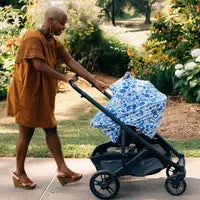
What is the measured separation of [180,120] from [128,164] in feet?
11.2

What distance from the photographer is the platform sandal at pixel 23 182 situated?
4.26 m

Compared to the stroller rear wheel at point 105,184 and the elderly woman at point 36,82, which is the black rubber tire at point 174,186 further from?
the elderly woman at point 36,82

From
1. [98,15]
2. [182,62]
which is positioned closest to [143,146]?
[182,62]

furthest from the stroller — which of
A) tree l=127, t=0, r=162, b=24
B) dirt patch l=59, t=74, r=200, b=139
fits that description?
tree l=127, t=0, r=162, b=24

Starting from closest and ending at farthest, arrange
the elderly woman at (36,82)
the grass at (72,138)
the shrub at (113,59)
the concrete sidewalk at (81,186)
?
the elderly woman at (36,82) → the concrete sidewalk at (81,186) → the grass at (72,138) → the shrub at (113,59)

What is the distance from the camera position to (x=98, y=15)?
12172 mm

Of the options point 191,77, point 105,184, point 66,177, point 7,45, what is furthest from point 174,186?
point 7,45

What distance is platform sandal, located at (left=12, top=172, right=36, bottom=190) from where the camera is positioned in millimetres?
4258

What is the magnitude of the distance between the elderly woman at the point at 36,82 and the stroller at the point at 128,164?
275 mm

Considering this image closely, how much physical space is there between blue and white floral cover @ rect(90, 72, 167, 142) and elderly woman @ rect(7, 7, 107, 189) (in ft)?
0.78

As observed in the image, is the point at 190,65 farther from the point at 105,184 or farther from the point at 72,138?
the point at 105,184

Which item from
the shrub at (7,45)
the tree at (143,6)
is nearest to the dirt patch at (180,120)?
the shrub at (7,45)

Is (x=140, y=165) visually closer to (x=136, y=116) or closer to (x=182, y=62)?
(x=136, y=116)

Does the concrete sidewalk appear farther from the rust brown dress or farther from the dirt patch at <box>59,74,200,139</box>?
the dirt patch at <box>59,74,200,139</box>
